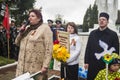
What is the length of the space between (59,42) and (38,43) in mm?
1686

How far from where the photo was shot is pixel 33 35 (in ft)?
22.5

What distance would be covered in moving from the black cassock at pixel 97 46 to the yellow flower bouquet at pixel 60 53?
41 cm

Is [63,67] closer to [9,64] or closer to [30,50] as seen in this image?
[30,50]

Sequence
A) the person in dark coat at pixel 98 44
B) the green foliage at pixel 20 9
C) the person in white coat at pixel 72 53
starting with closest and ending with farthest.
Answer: the person in dark coat at pixel 98 44, the person in white coat at pixel 72 53, the green foliage at pixel 20 9

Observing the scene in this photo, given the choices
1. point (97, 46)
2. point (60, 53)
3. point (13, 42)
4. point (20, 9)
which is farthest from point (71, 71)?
point (20, 9)

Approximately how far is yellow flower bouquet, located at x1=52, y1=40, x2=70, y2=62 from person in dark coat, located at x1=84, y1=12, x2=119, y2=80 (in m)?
0.41

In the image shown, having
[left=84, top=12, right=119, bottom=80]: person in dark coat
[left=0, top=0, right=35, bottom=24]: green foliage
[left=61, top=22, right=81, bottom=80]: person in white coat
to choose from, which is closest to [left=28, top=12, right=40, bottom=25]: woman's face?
[left=84, top=12, right=119, bottom=80]: person in dark coat

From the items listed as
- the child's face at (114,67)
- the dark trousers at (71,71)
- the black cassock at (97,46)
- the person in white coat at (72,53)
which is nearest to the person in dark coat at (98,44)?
the black cassock at (97,46)

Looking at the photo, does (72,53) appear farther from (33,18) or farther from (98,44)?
(33,18)

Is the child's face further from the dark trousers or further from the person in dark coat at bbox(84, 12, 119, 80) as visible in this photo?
the dark trousers

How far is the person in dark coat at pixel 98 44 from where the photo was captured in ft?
25.4

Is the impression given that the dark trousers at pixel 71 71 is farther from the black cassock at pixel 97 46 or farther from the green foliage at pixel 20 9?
the green foliage at pixel 20 9

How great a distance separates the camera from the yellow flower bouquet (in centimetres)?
809

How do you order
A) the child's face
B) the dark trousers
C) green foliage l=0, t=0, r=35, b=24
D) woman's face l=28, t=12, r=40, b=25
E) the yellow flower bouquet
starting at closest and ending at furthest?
woman's face l=28, t=12, r=40, b=25 → the child's face → the yellow flower bouquet → the dark trousers → green foliage l=0, t=0, r=35, b=24
